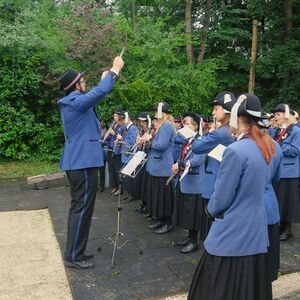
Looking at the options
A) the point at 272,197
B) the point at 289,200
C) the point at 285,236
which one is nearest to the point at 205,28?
the point at 289,200

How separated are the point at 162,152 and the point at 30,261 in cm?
251

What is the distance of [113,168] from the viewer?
9398 mm

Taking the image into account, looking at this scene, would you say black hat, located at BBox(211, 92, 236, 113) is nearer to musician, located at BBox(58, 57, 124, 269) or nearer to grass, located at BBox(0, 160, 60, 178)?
musician, located at BBox(58, 57, 124, 269)

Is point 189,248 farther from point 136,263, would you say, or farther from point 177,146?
point 177,146

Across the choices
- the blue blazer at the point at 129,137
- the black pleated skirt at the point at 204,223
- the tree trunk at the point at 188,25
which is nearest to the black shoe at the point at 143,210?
the blue blazer at the point at 129,137

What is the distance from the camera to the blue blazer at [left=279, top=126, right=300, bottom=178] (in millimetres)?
5660

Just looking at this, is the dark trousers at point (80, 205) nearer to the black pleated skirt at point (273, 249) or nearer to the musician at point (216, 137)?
the musician at point (216, 137)

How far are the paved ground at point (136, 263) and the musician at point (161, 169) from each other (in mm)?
318

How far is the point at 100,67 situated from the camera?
38.4ft

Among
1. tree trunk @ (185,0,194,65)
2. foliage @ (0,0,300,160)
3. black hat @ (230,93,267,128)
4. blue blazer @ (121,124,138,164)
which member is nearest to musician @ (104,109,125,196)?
blue blazer @ (121,124,138,164)

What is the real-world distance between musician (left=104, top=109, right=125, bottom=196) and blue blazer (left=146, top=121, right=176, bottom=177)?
9.19 ft

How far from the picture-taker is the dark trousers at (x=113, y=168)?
30.0 feet

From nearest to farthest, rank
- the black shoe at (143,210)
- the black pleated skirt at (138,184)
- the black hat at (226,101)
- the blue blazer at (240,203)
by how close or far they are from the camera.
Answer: the blue blazer at (240,203)
the black hat at (226,101)
the black shoe at (143,210)
the black pleated skirt at (138,184)

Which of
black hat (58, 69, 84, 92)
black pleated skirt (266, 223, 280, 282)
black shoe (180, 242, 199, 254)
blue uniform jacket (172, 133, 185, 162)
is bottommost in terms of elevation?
black shoe (180, 242, 199, 254)
